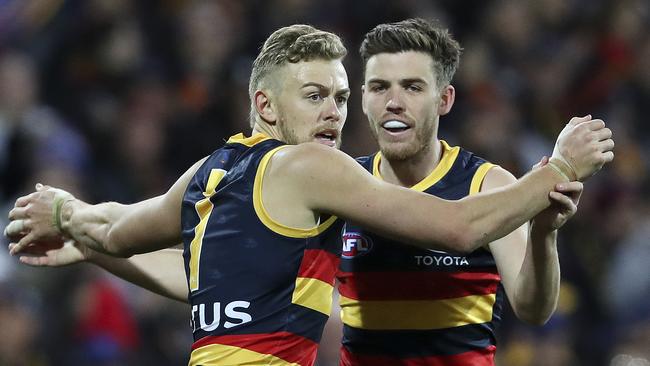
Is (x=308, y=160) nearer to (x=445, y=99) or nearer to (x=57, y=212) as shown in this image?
(x=445, y=99)

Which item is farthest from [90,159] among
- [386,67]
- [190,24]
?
[386,67]

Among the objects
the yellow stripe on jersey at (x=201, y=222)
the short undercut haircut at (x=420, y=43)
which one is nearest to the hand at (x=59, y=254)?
the yellow stripe on jersey at (x=201, y=222)

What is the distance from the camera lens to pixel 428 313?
190 inches

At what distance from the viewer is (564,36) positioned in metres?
11.8

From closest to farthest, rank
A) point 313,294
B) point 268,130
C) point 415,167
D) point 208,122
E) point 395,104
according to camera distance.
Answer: point 313,294, point 268,130, point 395,104, point 415,167, point 208,122

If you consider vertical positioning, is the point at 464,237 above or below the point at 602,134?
below

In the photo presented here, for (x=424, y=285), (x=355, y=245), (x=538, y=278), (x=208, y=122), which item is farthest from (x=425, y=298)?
(x=208, y=122)

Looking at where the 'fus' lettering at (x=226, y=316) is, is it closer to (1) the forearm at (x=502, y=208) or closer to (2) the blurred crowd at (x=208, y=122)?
(1) the forearm at (x=502, y=208)

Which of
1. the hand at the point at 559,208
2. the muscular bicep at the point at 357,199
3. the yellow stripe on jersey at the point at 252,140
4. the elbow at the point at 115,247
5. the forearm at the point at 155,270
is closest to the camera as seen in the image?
the muscular bicep at the point at 357,199

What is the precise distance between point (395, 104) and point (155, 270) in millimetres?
1293

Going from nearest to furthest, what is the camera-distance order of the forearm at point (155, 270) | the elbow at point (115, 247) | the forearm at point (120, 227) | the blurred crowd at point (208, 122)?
1. the forearm at point (120, 227)
2. the elbow at point (115, 247)
3. the forearm at point (155, 270)
4. the blurred crowd at point (208, 122)

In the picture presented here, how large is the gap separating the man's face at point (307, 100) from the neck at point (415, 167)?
26.8 inches

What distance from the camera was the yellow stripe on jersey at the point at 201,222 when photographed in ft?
14.2

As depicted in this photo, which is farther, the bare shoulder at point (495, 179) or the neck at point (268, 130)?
the bare shoulder at point (495, 179)
